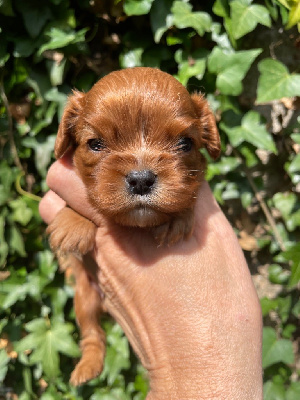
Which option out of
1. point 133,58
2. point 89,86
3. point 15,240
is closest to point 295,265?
point 133,58

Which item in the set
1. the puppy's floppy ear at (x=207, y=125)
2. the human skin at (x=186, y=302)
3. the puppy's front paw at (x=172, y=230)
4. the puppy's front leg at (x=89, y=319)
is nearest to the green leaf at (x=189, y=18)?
the puppy's floppy ear at (x=207, y=125)

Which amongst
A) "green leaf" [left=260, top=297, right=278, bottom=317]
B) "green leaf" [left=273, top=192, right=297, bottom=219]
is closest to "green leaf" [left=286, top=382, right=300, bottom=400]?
"green leaf" [left=260, top=297, right=278, bottom=317]

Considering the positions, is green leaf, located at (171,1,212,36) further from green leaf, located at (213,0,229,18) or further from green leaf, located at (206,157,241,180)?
green leaf, located at (206,157,241,180)

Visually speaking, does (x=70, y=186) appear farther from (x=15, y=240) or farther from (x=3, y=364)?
(x=3, y=364)

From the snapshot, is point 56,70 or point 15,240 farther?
point 15,240

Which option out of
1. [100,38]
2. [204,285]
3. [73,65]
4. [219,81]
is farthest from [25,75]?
[204,285]

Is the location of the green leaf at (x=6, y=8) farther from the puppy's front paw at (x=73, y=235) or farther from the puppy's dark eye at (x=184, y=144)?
the puppy's dark eye at (x=184, y=144)
